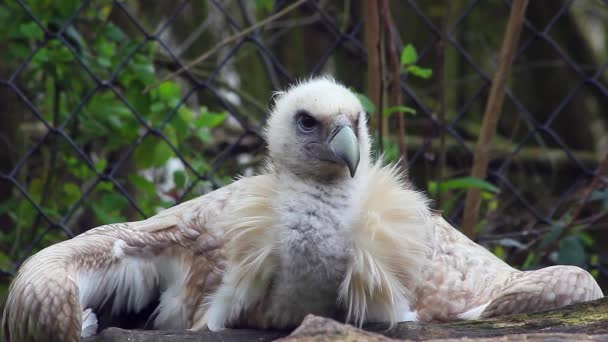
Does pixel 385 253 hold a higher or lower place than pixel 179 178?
lower

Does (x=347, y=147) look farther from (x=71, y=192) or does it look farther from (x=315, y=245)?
(x=71, y=192)

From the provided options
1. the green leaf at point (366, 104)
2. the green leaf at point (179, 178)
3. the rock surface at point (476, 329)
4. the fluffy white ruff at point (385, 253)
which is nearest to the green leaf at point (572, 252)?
the green leaf at point (366, 104)

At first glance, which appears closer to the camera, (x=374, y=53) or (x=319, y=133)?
(x=319, y=133)

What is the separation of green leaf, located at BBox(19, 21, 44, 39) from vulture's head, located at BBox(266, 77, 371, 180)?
1067 mm

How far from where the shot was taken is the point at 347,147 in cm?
232

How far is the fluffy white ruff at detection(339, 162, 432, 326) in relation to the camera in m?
2.28

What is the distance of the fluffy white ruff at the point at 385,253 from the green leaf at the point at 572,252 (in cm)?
85

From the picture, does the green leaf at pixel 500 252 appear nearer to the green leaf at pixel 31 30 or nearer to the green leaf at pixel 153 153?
the green leaf at pixel 153 153

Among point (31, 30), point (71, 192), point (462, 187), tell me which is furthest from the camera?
point (71, 192)

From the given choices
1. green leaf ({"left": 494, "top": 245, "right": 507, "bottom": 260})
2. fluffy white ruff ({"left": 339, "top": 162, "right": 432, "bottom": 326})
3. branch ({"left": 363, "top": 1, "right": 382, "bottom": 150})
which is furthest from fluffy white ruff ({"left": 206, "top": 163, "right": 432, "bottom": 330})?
green leaf ({"left": 494, "top": 245, "right": 507, "bottom": 260})

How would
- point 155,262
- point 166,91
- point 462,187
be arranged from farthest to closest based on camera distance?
point 166,91
point 462,187
point 155,262

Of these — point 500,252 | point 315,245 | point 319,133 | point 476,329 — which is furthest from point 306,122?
point 500,252

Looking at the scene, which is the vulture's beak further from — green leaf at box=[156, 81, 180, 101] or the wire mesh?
green leaf at box=[156, 81, 180, 101]

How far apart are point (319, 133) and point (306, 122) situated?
63 millimetres
